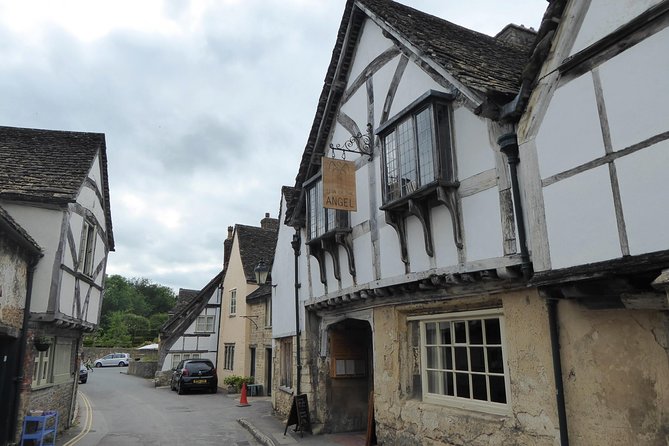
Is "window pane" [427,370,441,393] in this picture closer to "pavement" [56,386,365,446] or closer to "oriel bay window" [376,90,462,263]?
"oriel bay window" [376,90,462,263]

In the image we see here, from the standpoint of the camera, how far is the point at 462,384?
24.1ft

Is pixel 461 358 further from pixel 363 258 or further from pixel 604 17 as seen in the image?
pixel 604 17

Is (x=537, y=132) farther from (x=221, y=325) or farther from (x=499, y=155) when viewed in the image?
A: (x=221, y=325)

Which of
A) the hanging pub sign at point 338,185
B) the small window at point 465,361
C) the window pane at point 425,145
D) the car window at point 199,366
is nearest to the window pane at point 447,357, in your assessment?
the small window at point 465,361

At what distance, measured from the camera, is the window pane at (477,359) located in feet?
23.0

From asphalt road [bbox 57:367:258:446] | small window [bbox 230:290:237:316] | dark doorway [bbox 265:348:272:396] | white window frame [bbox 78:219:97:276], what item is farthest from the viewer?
small window [bbox 230:290:237:316]

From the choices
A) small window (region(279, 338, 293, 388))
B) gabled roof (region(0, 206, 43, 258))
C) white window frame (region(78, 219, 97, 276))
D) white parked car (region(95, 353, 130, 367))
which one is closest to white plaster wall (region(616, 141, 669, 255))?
gabled roof (region(0, 206, 43, 258))

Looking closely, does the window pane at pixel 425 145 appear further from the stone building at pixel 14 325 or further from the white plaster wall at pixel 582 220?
the stone building at pixel 14 325

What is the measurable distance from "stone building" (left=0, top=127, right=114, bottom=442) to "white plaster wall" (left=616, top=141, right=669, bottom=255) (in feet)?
33.6

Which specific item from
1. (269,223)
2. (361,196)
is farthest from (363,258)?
(269,223)

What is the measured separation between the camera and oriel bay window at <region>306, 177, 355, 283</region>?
31.3 ft

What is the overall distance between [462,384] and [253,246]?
1975 cm

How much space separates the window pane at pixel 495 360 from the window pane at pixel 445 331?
93 cm

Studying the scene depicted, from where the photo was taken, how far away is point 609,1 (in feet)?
16.0
